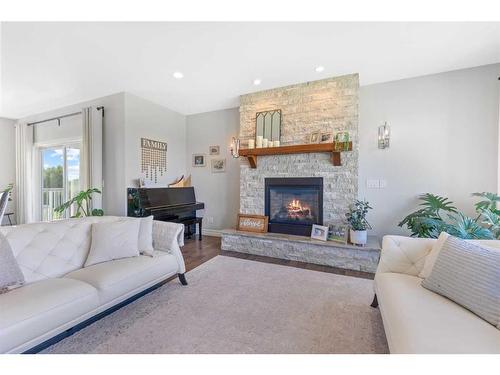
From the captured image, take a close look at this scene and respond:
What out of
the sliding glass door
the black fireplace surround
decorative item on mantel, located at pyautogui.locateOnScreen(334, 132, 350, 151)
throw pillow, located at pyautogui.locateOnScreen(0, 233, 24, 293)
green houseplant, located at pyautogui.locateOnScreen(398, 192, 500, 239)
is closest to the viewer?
throw pillow, located at pyautogui.locateOnScreen(0, 233, 24, 293)

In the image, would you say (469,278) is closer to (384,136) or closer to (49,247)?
(384,136)

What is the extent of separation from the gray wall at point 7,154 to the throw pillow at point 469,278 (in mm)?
7708

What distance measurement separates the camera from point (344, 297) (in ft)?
6.92

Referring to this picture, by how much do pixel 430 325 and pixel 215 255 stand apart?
271cm

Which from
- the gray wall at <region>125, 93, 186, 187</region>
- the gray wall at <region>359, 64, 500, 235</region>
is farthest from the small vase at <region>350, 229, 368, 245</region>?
the gray wall at <region>125, 93, 186, 187</region>

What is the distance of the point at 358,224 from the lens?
9.43ft

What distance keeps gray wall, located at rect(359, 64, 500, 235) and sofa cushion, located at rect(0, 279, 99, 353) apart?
3.56 meters

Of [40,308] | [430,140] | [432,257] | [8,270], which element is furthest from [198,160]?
[432,257]

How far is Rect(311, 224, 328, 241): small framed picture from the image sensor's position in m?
3.10

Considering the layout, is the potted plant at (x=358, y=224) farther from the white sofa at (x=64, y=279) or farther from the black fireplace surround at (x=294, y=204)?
the white sofa at (x=64, y=279)

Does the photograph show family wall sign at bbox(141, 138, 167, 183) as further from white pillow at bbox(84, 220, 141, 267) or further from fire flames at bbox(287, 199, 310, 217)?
fire flames at bbox(287, 199, 310, 217)

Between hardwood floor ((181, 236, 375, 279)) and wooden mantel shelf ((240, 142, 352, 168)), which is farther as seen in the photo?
wooden mantel shelf ((240, 142, 352, 168))
